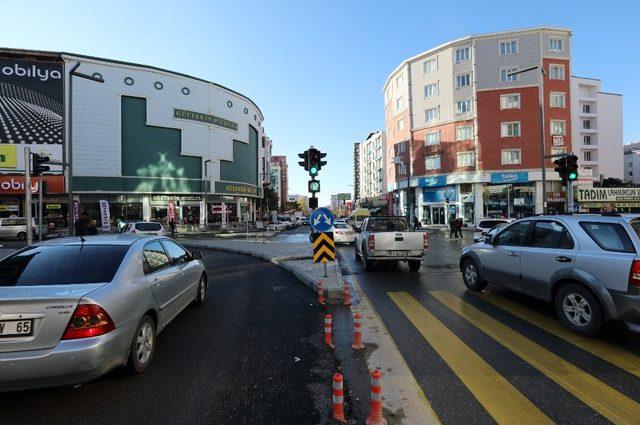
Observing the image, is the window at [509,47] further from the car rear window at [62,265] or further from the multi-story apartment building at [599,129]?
the car rear window at [62,265]

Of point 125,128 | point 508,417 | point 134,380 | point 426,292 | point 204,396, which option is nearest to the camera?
point 508,417

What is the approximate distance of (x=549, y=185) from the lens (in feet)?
134

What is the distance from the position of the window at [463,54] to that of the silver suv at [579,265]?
137 ft

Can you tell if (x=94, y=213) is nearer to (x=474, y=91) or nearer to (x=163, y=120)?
(x=163, y=120)

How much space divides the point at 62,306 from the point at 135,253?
1.25 meters

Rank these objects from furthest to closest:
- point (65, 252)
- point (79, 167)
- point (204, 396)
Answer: point (79, 167) → point (65, 252) → point (204, 396)

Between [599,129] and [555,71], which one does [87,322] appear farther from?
[599,129]

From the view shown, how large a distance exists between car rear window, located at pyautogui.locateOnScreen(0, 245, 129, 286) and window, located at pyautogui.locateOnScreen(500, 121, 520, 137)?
1720 inches

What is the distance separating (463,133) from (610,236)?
40.6m

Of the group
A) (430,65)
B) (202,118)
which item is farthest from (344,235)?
(202,118)

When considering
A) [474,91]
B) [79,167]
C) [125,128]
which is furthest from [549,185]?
[79,167]

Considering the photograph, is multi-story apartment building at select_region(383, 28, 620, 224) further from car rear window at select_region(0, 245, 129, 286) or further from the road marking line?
car rear window at select_region(0, 245, 129, 286)

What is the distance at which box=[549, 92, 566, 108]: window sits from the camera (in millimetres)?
40906

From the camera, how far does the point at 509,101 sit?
41094 millimetres
